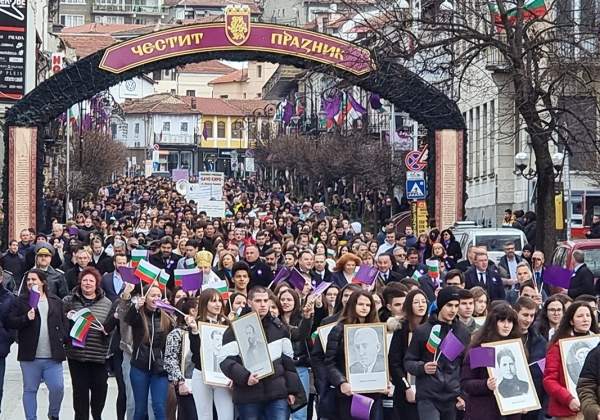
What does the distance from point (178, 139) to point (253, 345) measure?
153m

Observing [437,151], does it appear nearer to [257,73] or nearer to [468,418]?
[468,418]

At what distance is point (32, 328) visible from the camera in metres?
14.8

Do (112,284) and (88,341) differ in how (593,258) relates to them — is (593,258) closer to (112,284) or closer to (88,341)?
(112,284)

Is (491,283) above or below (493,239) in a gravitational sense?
below

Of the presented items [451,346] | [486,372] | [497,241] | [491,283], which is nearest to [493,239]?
[497,241]

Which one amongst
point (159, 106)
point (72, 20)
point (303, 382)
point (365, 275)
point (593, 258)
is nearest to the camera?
point (303, 382)

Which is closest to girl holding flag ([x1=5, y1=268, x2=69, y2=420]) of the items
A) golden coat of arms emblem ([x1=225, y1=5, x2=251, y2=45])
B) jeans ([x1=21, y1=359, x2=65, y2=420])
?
jeans ([x1=21, y1=359, x2=65, y2=420])

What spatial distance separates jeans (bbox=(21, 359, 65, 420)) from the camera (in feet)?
48.5

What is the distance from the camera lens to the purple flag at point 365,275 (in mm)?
16875

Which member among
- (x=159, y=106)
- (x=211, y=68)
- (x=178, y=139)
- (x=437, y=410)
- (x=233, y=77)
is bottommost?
(x=437, y=410)

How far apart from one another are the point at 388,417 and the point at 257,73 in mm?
160148

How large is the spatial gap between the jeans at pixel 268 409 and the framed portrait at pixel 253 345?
0.28m

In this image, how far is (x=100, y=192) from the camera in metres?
67.6

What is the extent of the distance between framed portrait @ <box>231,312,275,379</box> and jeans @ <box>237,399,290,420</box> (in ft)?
0.91
